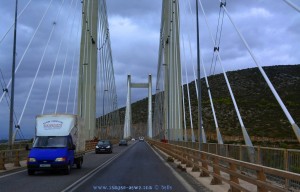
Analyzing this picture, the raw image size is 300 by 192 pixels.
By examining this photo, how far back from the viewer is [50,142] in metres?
21.1

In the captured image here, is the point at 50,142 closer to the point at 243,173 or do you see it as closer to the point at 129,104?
the point at 243,173

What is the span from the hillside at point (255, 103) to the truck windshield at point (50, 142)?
30.1 m

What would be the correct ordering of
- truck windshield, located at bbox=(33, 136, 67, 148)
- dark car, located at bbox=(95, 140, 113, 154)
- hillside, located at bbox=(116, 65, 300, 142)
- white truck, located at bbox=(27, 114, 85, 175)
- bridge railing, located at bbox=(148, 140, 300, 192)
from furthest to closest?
hillside, located at bbox=(116, 65, 300, 142)
dark car, located at bbox=(95, 140, 113, 154)
truck windshield, located at bbox=(33, 136, 67, 148)
white truck, located at bbox=(27, 114, 85, 175)
bridge railing, located at bbox=(148, 140, 300, 192)

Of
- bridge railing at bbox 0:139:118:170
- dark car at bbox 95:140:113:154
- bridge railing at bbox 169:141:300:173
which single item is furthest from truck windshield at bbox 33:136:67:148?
dark car at bbox 95:140:113:154

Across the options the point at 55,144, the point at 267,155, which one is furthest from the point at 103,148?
the point at 267,155

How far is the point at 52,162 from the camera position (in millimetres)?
19781

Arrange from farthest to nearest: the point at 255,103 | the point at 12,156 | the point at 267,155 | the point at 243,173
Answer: the point at 255,103
the point at 12,156
the point at 267,155
the point at 243,173

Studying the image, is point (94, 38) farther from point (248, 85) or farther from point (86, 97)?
point (248, 85)

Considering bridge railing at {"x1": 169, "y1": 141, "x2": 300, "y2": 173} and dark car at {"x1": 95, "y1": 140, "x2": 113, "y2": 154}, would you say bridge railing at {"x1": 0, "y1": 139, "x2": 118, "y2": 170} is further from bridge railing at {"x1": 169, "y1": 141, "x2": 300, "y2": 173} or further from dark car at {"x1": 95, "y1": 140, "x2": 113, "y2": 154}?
dark car at {"x1": 95, "y1": 140, "x2": 113, "y2": 154}

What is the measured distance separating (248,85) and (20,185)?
109 meters

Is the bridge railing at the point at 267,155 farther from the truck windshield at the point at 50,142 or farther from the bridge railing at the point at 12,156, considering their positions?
the bridge railing at the point at 12,156

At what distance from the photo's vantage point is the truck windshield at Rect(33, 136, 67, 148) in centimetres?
2092

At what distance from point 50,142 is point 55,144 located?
0.97 feet

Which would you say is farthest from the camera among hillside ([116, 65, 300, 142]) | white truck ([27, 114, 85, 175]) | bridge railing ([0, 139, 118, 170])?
hillside ([116, 65, 300, 142])
